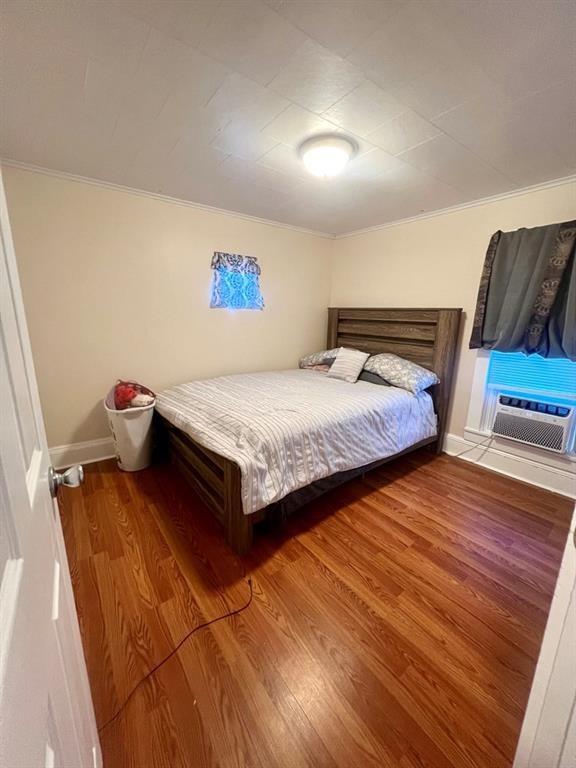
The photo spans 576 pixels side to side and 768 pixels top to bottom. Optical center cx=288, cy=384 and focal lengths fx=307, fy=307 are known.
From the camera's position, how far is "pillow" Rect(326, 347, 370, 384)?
3.00 metres

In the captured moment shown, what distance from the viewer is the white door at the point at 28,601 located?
1.14 feet

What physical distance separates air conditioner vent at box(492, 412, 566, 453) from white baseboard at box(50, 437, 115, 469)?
337cm

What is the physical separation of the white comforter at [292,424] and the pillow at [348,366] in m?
0.15

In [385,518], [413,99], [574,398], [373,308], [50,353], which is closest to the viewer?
[413,99]

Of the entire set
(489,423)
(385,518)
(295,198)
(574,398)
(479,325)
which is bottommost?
(385,518)

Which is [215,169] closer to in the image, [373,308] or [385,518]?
[373,308]

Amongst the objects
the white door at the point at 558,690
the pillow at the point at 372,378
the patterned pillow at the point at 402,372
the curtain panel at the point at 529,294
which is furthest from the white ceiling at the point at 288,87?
the white door at the point at 558,690

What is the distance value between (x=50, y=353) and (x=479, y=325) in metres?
3.46

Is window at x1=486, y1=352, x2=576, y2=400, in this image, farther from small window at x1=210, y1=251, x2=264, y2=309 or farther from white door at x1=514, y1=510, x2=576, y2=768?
small window at x1=210, y1=251, x2=264, y2=309

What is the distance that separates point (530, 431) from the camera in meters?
A: 2.42

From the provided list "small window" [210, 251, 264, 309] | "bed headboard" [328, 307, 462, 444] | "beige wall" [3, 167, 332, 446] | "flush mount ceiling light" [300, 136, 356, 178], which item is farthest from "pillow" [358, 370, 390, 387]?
"flush mount ceiling light" [300, 136, 356, 178]

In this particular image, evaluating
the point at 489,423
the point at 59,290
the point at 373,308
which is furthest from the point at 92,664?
the point at 373,308

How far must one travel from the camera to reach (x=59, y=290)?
93.0 inches

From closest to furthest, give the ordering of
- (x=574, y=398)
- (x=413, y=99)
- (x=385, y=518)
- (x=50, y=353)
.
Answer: (x=413, y=99), (x=385, y=518), (x=574, y=398), (x=50, y=353)
